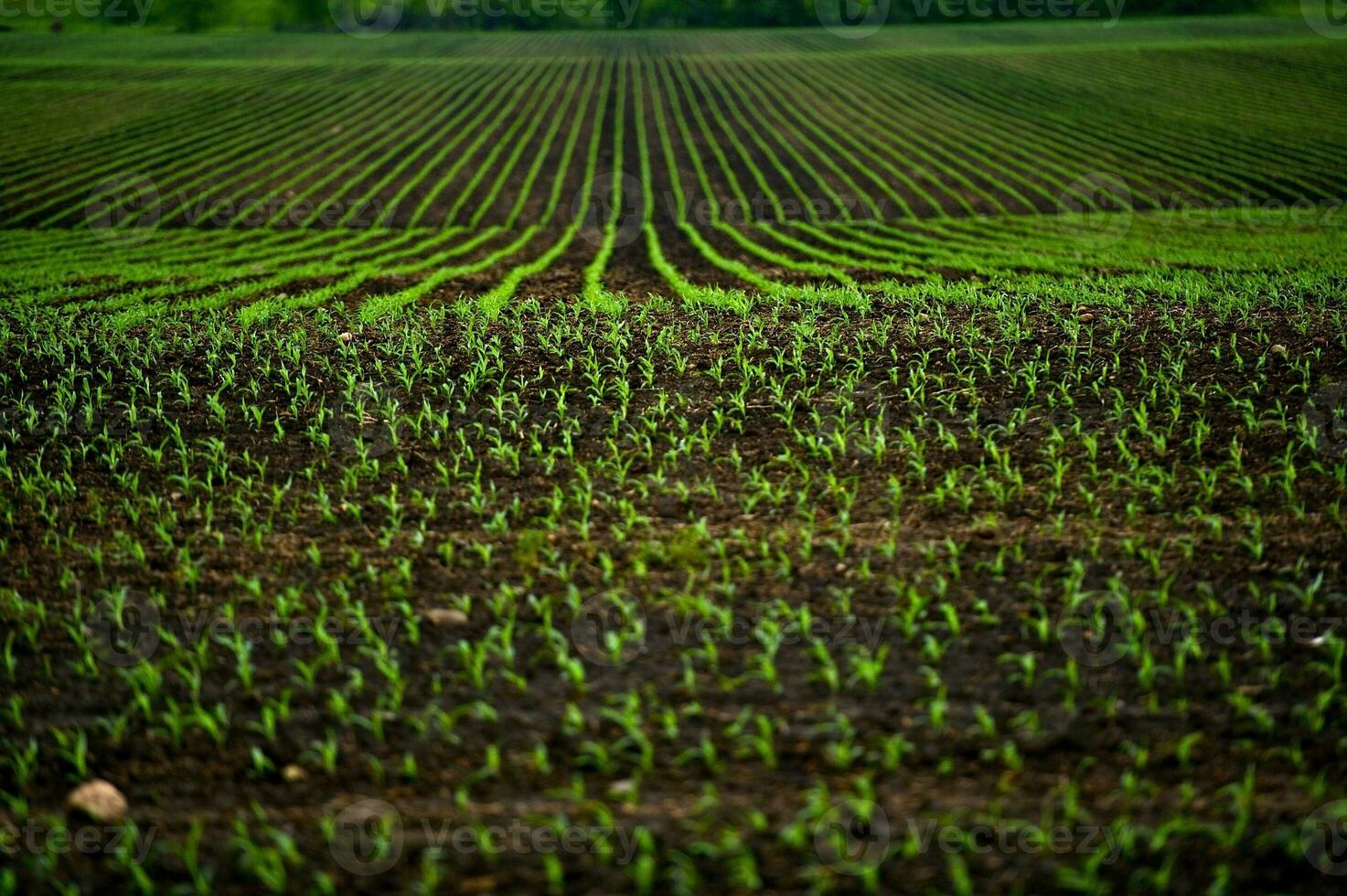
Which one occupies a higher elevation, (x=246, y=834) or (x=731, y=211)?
(x=731, y=211)

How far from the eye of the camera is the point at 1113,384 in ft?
23.8

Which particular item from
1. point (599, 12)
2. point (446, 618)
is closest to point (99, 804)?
point (446, 618)

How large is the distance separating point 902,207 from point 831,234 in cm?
446

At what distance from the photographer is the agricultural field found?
342cm

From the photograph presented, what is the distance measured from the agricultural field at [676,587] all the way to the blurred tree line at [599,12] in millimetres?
76773

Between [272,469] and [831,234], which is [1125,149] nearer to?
[831,234]

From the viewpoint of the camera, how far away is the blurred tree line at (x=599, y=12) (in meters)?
74.3

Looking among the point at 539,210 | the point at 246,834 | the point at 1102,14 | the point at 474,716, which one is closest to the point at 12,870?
the point at 246,834

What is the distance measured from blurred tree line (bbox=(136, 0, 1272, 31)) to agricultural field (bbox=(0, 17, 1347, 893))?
7677cm

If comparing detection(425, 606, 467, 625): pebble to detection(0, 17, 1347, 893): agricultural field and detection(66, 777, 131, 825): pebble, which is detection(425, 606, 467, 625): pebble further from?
detection(66, 777, 131, 825): pebble

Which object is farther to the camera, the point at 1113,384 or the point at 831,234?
the point at 831,234

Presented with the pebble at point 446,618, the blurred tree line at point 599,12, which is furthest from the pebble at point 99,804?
the blurred tree line at point 599,12

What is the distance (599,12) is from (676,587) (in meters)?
92.1

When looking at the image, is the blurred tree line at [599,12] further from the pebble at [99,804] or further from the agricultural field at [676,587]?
the pebble at [99,804]
